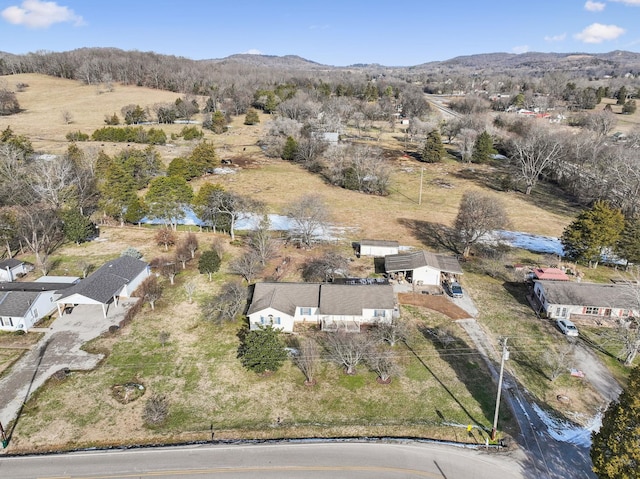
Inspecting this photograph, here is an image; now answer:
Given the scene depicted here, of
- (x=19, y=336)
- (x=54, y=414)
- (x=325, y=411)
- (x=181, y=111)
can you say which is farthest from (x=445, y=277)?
(x=181, y=111)

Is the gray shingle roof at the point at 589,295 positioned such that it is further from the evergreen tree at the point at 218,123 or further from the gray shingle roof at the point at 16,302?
the evergreen tree at the point at 218,123

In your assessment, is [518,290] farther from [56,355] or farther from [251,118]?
[251,118]

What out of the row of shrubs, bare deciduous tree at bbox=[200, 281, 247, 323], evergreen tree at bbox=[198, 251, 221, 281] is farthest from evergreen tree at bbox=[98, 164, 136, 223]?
the row of shrubs

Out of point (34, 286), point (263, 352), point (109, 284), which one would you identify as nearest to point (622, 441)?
point (263, 352)

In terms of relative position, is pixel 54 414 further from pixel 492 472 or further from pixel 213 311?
pixel 492 472

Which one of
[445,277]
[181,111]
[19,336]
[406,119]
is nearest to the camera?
[19,336]
